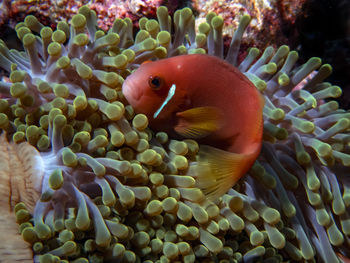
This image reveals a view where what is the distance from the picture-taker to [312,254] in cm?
170

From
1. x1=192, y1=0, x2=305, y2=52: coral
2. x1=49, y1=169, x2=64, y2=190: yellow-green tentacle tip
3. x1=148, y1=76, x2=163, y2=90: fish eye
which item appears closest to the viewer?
x1=49, y1=169, x2=64, y2=190: yellow-green tentacle tip

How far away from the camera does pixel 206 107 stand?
153 centimetres

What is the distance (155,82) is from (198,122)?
0.92 feet

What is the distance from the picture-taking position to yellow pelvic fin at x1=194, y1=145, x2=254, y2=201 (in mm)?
1472

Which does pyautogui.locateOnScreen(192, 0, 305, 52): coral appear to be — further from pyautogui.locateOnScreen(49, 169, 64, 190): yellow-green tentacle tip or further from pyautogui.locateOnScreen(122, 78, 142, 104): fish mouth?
pyautogui.locateOnScreen(49, 169, 64, 190): yellow-green tentacle tip

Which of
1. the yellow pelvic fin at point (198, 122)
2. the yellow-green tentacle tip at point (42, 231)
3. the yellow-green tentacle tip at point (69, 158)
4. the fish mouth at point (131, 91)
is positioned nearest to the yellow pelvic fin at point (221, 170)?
the yellow pelvic fin at point (198, 122)

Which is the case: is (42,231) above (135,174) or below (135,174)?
below

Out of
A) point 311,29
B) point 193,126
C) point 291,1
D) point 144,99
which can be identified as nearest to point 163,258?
point 193,126

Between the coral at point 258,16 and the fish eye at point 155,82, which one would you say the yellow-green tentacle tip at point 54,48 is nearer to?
the fish eye at point 155,82

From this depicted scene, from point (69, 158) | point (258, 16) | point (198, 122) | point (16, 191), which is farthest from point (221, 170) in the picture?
point (258, 16)

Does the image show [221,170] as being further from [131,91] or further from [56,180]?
[56,180]

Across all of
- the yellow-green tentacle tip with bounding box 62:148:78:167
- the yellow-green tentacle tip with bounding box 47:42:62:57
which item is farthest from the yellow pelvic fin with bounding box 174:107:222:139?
the yellow-green tentacle tip with bounding box 47:42:62:57

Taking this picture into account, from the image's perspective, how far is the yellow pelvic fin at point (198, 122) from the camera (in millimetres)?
1535

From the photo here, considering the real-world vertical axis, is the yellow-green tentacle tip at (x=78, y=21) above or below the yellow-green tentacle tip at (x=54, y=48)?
above
